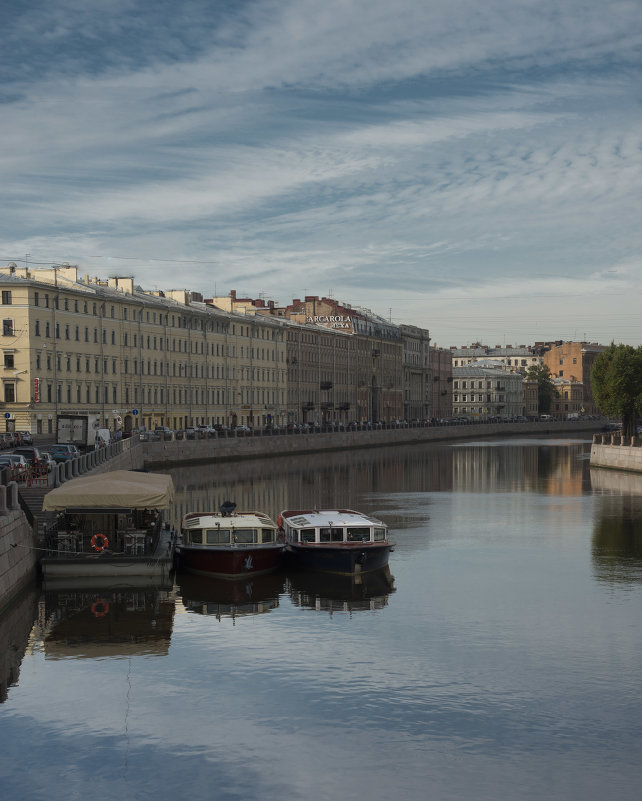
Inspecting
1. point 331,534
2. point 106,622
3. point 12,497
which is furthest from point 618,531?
point 12,497

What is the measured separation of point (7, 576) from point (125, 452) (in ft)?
122

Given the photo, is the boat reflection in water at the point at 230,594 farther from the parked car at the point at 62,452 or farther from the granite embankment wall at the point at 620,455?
the granite embankment wall at the point at 620,455

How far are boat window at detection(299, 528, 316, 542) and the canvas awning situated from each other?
4.13 m

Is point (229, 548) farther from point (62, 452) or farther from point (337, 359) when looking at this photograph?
point (337, 359)

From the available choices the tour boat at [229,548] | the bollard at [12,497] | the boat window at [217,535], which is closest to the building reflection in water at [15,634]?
the bollard at [12,497]

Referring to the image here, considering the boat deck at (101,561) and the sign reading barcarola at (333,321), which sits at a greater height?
the sign reading barcarola at (333,321)

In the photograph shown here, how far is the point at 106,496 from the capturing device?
105ft

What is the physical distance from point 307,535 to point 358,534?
4.93ft

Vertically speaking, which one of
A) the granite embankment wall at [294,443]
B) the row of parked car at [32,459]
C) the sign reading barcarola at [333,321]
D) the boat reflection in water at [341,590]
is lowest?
the boat reflection in water at [341,590]

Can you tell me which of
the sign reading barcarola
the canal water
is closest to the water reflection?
the canal water

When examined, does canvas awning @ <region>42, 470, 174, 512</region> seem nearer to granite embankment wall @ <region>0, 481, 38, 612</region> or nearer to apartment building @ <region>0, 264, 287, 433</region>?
granite embankment wall @ <region>0, 481, 38, 612</region>

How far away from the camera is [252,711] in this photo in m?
20.4

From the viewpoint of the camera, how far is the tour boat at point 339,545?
3319 centimetres

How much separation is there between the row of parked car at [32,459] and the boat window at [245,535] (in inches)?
300
